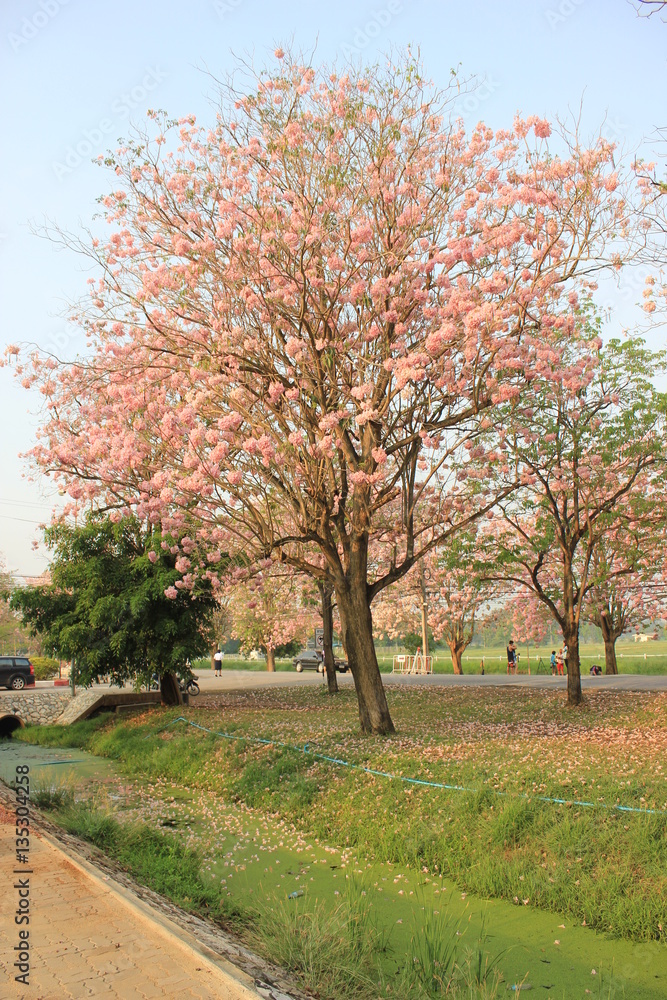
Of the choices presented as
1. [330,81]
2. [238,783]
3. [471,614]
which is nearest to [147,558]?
[238,783]

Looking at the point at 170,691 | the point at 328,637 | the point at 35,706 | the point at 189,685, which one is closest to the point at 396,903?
the point at 170,691

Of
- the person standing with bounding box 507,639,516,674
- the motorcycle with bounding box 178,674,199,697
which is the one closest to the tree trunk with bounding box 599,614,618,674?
the person standing with bounding box 507,639,516,674

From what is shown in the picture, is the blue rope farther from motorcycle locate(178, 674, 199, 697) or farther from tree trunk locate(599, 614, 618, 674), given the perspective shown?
tree trunk locate(599, 614, 618, 674)

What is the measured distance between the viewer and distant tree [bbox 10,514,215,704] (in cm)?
1841

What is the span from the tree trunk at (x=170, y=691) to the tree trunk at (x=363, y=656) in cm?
880

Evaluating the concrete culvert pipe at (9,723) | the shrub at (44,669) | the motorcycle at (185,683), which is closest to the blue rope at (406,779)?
the motorcycle at (185,683)

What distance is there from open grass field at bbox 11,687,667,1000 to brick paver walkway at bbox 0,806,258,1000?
800 mm

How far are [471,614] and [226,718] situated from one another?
2440cm

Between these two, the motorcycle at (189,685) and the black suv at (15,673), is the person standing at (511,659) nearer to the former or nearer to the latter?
the motorcycle at (189,685)

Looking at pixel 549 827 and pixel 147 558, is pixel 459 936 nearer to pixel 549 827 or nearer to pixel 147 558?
pixel 549 827

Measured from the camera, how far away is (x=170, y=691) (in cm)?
2045

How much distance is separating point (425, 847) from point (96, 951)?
4031 mm

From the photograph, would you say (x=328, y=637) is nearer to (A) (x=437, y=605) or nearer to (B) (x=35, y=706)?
(B) (x=35, y=706)

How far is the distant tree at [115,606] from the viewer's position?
18.4 metres
